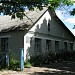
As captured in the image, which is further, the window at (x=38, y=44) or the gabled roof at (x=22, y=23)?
the window at (x=38, y=44)

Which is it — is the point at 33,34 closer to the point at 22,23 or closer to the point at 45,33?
the point at 22,23

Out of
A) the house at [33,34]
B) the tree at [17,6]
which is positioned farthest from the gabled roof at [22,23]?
the tree at [17,6]

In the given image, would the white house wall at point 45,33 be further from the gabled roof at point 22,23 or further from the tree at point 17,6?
the tree at point 17,6

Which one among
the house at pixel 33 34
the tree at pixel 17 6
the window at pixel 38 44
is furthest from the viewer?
the window at pixel 38 44

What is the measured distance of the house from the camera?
85.8 ft

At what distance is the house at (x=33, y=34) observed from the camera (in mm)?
26141

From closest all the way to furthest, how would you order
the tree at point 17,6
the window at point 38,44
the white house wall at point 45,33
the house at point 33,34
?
1. the tree at point 17,6
2. the house at point 33,34
3. the white house wall at point 45,33
4. the window at point 38,44

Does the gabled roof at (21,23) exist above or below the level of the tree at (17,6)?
below

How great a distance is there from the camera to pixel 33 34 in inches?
1077

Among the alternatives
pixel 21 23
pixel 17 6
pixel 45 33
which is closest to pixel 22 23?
pixel 21 23

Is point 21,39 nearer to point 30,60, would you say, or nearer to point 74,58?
point 30,60

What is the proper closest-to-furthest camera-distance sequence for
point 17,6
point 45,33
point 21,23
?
point 17,6
point 21,23
point 45,33

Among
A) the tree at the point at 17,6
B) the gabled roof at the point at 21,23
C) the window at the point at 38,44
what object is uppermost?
the tree at the point at 17,6

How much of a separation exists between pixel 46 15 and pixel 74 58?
7.56 metres
